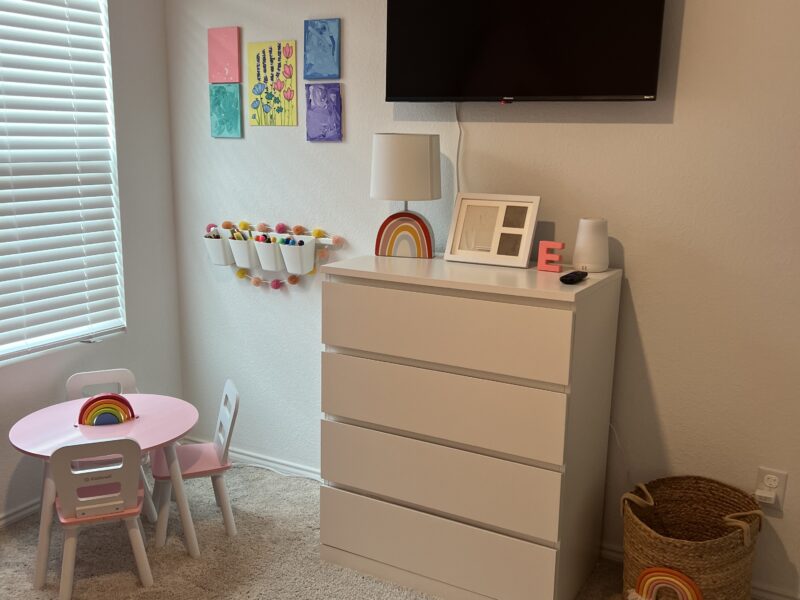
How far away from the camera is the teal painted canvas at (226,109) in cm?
307

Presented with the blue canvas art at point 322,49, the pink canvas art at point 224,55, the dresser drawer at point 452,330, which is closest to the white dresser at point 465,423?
the dresser drawer at point 452,330

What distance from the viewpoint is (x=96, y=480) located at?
7.36 feet

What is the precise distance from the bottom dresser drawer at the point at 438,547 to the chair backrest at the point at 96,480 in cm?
64

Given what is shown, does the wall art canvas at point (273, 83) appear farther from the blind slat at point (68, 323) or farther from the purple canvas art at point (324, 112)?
the blind slat at point (68, 323)

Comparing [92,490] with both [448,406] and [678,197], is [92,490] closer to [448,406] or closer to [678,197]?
[448,406]

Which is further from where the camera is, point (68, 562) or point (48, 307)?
point (48, 307)

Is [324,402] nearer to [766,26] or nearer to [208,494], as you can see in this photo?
[208,494]

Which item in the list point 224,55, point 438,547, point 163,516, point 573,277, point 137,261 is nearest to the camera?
point 573,277

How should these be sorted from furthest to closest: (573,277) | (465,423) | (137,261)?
(137,261)
(465,423)
(573,277)

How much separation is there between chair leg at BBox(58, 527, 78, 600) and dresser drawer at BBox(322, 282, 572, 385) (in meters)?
0.97

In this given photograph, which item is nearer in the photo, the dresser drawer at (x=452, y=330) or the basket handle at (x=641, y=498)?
the dresser drawer at (x=452, y=330)

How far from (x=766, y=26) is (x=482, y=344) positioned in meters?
1.21

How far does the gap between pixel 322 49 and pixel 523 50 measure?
0.82 metres

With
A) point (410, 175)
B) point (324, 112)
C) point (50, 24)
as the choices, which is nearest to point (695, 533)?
point (410, 175)
